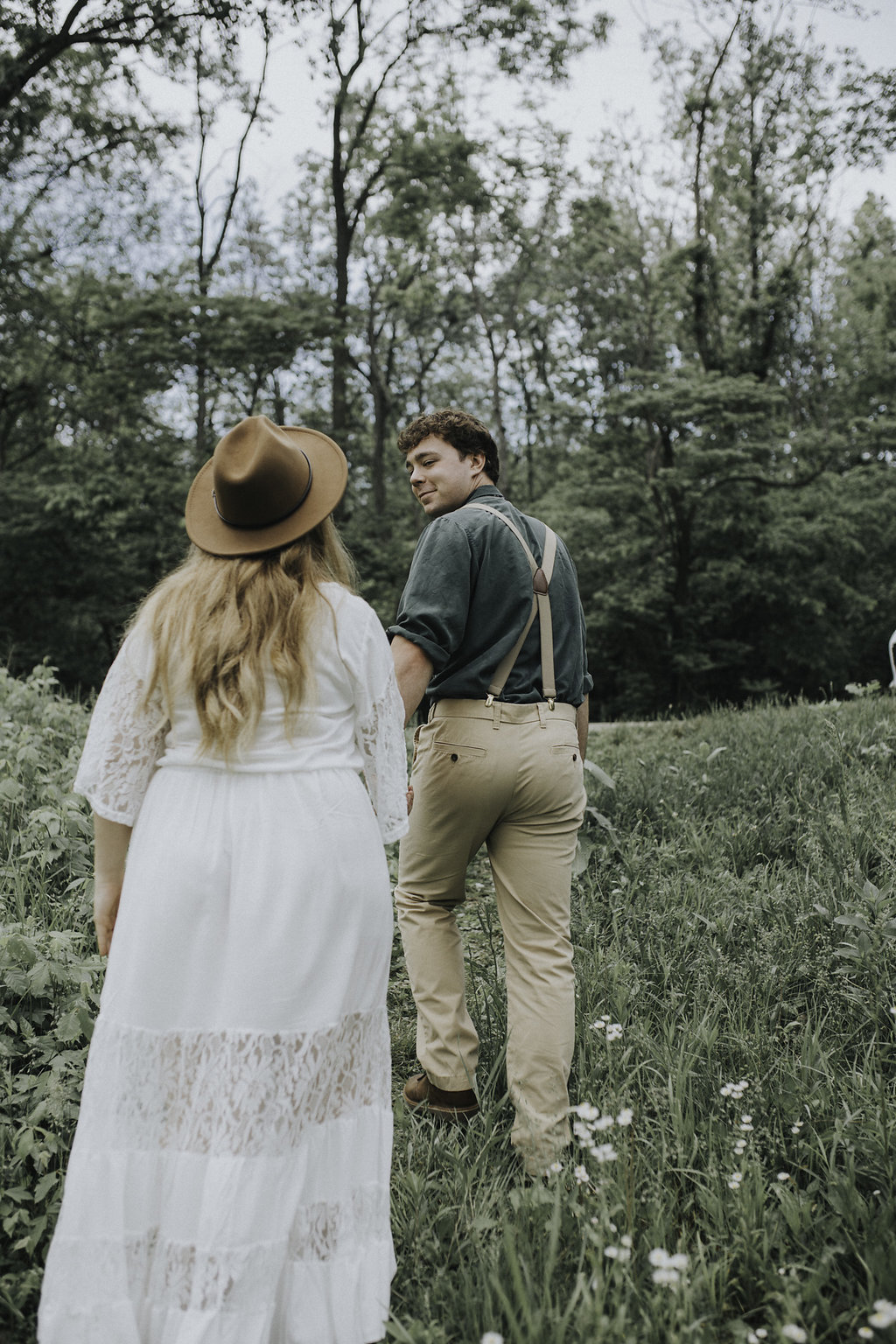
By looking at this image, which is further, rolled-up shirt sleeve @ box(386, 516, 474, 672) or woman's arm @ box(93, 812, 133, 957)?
rolled-up shirt sleeve @ box(386, 516, 474, 672)

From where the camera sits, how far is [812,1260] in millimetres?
2006

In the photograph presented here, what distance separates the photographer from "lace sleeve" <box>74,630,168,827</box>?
1819 mm

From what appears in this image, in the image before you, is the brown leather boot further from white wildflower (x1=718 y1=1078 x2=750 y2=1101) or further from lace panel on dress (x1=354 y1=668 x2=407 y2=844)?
lace panel on dress (x1=354 y1=668 x2=407 y2=844)

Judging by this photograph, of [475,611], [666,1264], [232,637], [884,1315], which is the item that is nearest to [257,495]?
[232,637]

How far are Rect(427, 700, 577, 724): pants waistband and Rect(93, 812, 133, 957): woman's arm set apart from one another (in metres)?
0.99

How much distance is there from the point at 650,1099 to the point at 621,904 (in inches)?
59.2

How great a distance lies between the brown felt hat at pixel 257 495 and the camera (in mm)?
1854

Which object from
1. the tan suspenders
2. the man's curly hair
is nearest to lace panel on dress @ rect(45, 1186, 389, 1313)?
the tan suspenders

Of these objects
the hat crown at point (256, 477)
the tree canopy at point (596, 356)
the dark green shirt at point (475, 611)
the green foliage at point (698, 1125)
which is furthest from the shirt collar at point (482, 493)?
the tree canopy at point (596, 356)

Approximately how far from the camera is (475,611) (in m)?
2.58

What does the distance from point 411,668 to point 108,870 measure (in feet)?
2.99

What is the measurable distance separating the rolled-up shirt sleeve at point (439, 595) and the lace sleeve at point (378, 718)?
0.40 m

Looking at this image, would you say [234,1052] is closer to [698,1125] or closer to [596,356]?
[698,1125]

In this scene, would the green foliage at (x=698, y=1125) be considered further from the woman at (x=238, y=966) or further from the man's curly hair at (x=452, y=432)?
the man's curly hair at (x=452, y=432)
